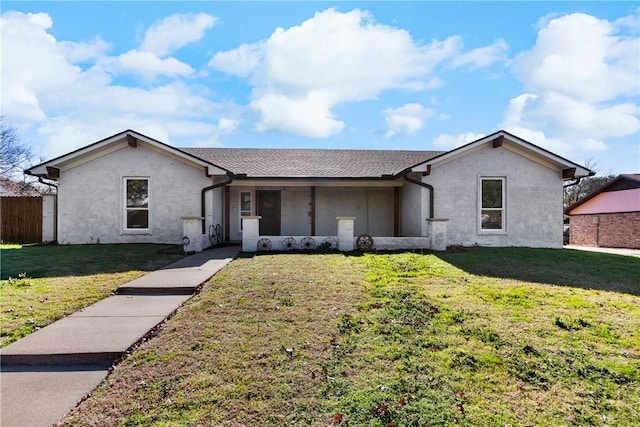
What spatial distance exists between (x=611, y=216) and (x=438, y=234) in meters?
17.0

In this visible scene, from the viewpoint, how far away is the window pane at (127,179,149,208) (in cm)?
1230

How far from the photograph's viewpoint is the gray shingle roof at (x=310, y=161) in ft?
44.4

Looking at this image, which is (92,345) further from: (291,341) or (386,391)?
(386,391)

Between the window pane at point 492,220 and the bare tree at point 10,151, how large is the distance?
34.4 metres

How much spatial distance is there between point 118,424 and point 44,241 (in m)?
13.6

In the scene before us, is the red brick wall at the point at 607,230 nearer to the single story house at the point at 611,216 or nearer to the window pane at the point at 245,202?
the single story house at the point at 611,216

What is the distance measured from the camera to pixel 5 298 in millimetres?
5777

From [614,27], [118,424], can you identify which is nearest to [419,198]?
[614,27]

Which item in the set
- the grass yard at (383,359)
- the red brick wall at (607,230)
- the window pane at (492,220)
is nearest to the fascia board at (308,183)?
the window pane at (492,220)

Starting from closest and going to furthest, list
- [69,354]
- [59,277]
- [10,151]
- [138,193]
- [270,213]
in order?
1. [69,354]
2. [59,277]
3. [138,193]
4. [270,213]
5. [10,151]

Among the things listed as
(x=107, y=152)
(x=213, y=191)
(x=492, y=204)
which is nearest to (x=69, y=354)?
(x=213, y=191)

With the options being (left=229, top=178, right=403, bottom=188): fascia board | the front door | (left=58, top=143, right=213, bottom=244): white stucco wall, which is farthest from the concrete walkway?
the front door

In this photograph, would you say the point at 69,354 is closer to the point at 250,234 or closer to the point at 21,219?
the point at 250,234

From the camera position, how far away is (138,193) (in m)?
12.3
